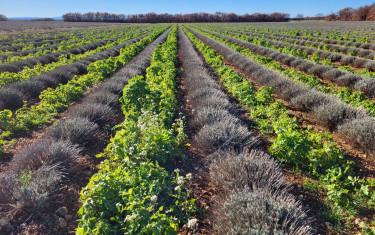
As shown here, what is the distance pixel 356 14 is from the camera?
7669cm

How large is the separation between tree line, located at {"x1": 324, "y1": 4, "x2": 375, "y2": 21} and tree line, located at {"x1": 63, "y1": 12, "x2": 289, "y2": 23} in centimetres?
2898

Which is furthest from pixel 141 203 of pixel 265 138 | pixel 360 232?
pixel 265 138

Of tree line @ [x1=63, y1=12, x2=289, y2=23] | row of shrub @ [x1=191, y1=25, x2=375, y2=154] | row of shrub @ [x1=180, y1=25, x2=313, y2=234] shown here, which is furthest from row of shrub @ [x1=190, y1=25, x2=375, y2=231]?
tree line @ [x1=63, y1=12, x2=289, y2=23]

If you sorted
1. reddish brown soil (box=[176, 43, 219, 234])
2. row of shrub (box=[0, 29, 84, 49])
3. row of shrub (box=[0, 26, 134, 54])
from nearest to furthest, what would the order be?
1. reddish brown soil (box=[176, 43, 219, 234])
2. row of shrub (box=[0, 26, 134, 54])
3. row of shrub (box=[0, 29, 84, 49])

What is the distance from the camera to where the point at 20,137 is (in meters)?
5.41

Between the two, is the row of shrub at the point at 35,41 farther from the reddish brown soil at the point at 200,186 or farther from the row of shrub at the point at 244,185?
the row of shrub at the point at 244,185

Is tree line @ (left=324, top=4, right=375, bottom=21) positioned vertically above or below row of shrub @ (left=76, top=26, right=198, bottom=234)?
above

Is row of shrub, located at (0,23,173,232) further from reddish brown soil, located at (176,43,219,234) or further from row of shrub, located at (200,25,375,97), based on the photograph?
row of shrub, located at (200,25,375,97)

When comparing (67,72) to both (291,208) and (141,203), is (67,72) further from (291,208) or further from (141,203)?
(291,208)

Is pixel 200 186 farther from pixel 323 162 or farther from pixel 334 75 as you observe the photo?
pixel 334 75

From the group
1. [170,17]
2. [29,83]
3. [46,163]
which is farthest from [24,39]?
[170,17]

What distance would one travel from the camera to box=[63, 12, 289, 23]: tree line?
11388cm

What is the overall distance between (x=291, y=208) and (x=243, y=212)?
64 cm

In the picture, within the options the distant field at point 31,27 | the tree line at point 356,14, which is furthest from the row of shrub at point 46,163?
the tree line at point 356,14
